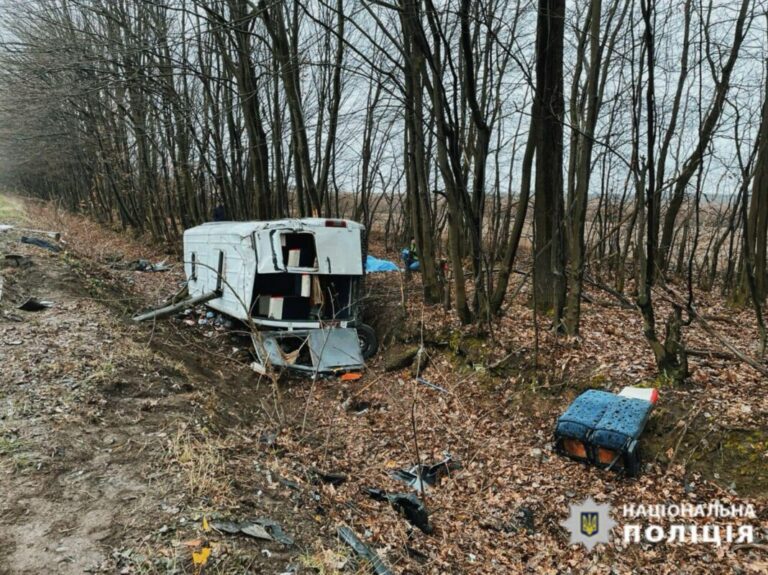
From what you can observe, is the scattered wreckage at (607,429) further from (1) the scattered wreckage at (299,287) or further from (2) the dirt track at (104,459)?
(1) the scattered wreckage at (299,287)

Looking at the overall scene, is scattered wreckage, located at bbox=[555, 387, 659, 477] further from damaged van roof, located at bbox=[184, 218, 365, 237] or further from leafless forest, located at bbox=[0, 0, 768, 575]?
damaged van roof, located at bbox=[184, 218, 365, 237]

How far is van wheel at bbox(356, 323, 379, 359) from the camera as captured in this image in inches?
413

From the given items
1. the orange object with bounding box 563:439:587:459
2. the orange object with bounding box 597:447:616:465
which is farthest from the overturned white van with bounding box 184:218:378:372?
the orange object with bounding box 597:447:616:465

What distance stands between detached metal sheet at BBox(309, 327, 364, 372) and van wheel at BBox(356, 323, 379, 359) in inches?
15.8

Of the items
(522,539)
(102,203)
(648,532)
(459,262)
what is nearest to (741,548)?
(648,532)

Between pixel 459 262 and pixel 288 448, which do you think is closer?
pixel 288 448

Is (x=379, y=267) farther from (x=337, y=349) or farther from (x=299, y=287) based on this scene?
(x=337, y=349)

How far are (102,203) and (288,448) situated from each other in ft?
107

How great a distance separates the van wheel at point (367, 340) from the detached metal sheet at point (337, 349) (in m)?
0.40

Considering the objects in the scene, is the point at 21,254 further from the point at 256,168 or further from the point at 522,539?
the point at 522,539

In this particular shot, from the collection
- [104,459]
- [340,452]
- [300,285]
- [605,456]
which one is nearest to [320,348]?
[300,285]

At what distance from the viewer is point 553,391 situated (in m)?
7.06

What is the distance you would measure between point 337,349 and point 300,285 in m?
1.56

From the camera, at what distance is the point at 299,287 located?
10453mm
